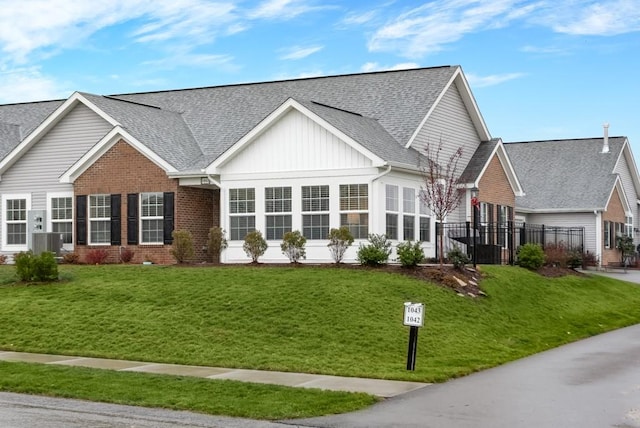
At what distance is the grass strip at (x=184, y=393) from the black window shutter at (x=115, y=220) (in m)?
15.8

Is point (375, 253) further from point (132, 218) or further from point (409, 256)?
point (132, 218)

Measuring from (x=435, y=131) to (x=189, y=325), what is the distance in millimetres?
16387

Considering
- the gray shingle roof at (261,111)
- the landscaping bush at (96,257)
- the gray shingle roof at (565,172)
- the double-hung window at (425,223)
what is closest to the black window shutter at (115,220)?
the landscaping bush at (96,257)

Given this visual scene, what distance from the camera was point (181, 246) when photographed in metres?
28.2

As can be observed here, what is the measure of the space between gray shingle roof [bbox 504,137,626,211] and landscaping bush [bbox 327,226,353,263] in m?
22.2

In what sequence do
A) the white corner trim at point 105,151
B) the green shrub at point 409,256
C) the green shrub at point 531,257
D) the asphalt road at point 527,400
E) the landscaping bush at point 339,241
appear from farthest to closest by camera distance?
the white corner trim at point 105,151 < the green shrub at point 531,257 < the landscaping bush at point 339,241 < the green shrub at point 409,256 < the asphalt road at point 527,400

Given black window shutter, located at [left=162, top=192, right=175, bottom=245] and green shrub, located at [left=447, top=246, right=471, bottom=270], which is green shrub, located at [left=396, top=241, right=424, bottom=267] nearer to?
green shrub, located at [left=447, top=246, right=471, bottom=270]

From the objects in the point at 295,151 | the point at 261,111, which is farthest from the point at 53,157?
the point at 295,151

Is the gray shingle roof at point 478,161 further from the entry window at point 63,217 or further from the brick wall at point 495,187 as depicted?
the entry window at point 63,217

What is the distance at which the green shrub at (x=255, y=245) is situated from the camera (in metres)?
27.3

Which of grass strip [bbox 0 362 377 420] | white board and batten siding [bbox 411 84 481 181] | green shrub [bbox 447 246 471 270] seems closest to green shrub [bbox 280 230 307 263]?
green shrub [bbox 447 246 471 270]

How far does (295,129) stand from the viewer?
95.0 feet

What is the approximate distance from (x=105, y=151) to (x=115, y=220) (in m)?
2.46

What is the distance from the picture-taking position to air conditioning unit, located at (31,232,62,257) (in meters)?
31.0
